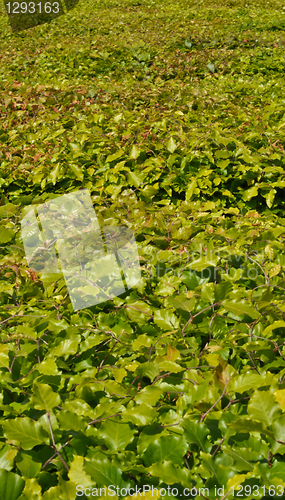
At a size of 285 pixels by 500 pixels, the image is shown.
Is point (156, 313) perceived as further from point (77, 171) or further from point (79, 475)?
point (77, 171)

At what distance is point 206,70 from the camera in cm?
579

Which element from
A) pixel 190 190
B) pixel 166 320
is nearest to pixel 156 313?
pixel 166 320

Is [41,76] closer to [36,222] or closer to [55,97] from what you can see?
[55,97]

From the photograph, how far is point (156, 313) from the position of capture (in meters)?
1.43

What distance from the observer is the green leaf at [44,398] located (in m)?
1.03

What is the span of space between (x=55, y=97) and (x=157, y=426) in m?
4.47

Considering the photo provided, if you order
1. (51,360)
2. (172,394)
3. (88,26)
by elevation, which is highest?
(88,26)

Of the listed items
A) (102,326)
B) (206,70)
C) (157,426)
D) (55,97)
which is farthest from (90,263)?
(206,70)

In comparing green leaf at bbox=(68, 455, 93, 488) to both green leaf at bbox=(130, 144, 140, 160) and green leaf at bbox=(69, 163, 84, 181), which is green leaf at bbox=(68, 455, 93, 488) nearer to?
green leaf at bbox=(69, 163, 84, 181)

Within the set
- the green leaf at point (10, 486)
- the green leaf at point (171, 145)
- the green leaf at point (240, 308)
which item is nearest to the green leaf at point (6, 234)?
A: the green leaf at point (240, 308)
